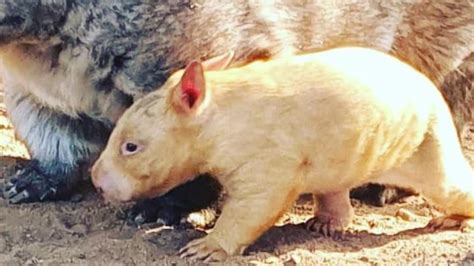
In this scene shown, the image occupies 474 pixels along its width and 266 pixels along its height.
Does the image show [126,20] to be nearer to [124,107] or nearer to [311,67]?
[124,107]

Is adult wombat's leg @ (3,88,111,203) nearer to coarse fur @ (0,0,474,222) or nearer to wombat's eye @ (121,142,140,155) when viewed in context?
coarse fur @ (0,0,474,222)

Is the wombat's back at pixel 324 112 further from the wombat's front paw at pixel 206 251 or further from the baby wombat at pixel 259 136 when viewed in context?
the wombat's front paw at pixel 206 251

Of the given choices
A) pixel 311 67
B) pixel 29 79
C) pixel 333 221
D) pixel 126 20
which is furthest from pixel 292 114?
pixel 29 79

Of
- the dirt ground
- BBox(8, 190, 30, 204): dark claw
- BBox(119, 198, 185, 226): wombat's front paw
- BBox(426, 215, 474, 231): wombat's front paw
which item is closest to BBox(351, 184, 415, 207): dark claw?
the dirt ground

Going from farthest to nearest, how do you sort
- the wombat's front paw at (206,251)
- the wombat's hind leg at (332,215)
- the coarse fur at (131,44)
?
the coarse fur at (131,44), the wombat's hind leg at (332,215), the wombat's front paw at (206,251)

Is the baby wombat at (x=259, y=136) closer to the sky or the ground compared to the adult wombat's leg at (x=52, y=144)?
closer to the sky

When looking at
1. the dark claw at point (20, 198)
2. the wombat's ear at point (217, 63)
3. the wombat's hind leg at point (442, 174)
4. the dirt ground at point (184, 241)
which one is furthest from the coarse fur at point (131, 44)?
the wombat's hind leg at point (442, 174)
